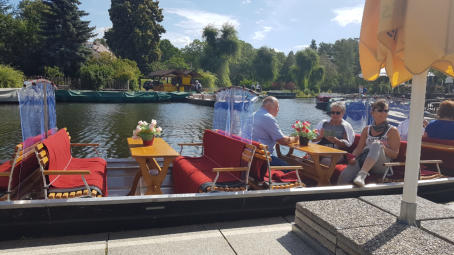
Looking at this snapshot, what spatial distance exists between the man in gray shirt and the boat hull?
1042mm

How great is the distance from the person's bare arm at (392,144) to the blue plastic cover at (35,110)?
4825 mm

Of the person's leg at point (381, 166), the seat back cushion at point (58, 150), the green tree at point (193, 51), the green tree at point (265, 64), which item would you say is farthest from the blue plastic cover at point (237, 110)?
the green tree at point (265, 64)

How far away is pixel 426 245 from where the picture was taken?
2713 mm

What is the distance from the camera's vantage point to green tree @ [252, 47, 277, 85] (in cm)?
7950

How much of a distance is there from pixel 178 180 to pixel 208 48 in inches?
2525

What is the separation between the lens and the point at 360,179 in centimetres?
472

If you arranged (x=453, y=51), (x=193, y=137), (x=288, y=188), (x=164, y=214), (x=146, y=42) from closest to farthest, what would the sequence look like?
(x=453, y=51) → (x=164, y=214) → (x=288, y=188) → (x=193, y=137) → (x=146, y=42)

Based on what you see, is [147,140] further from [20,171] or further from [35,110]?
[20,171]

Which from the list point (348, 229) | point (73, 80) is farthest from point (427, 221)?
point (73, 80)

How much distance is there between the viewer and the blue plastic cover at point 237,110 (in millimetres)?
5035

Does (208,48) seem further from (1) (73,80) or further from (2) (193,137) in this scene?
(2) (193,137)

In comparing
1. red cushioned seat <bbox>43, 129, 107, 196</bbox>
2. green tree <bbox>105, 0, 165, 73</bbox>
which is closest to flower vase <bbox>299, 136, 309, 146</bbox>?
red cushioned seat <bbox>43, 129, 107, 196</bbox>

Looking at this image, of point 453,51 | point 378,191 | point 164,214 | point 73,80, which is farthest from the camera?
point 73,80

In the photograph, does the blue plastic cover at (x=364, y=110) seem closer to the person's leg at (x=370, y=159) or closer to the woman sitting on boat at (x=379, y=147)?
the woman sitting on boat at (x=379, y=147)
